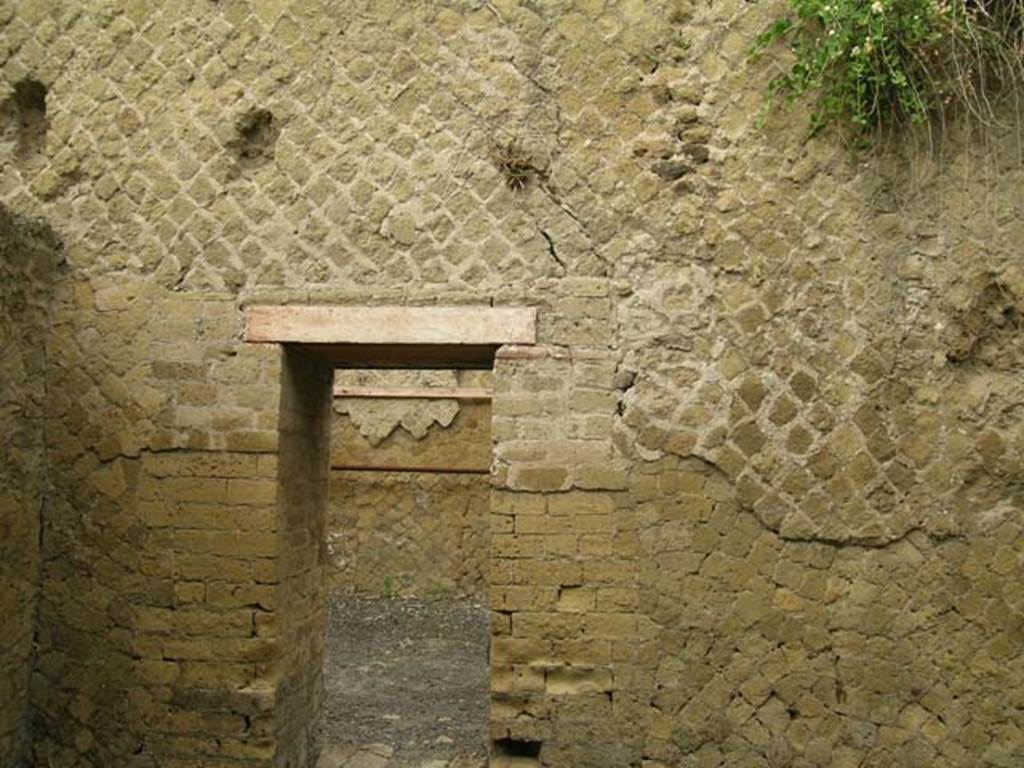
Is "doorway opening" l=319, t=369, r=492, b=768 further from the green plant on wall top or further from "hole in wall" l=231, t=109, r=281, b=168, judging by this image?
the green plant on wall top

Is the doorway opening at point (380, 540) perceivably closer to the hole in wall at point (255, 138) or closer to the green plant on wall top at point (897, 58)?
the hole in wall at point (255, 138)

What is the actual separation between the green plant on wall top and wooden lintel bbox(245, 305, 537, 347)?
1.57 m

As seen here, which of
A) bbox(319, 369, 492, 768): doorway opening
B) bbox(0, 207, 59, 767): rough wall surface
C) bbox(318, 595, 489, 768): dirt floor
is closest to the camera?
bbox(0, 207, 59, 767): rough wall surface

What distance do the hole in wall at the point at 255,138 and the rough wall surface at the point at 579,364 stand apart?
0.05ft

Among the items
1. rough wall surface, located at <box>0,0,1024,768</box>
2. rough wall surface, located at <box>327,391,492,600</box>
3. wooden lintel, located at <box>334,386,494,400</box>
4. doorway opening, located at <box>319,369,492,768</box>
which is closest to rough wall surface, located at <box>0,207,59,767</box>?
rough wall surface, located at <box>0,0,1024,768</box>

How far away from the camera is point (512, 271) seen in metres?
4.32

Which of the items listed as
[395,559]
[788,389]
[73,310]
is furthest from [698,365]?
[395,559]

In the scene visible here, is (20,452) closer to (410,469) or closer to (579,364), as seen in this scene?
(579,364)

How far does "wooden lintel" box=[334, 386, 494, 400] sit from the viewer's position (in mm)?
9289

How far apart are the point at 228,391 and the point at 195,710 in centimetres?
145

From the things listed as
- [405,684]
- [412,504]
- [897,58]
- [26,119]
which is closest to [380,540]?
[412,504]

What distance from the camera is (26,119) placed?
4.80 meters

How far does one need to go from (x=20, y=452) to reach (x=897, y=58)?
13.9 ft

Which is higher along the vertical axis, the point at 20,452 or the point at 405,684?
the point at 20,452
